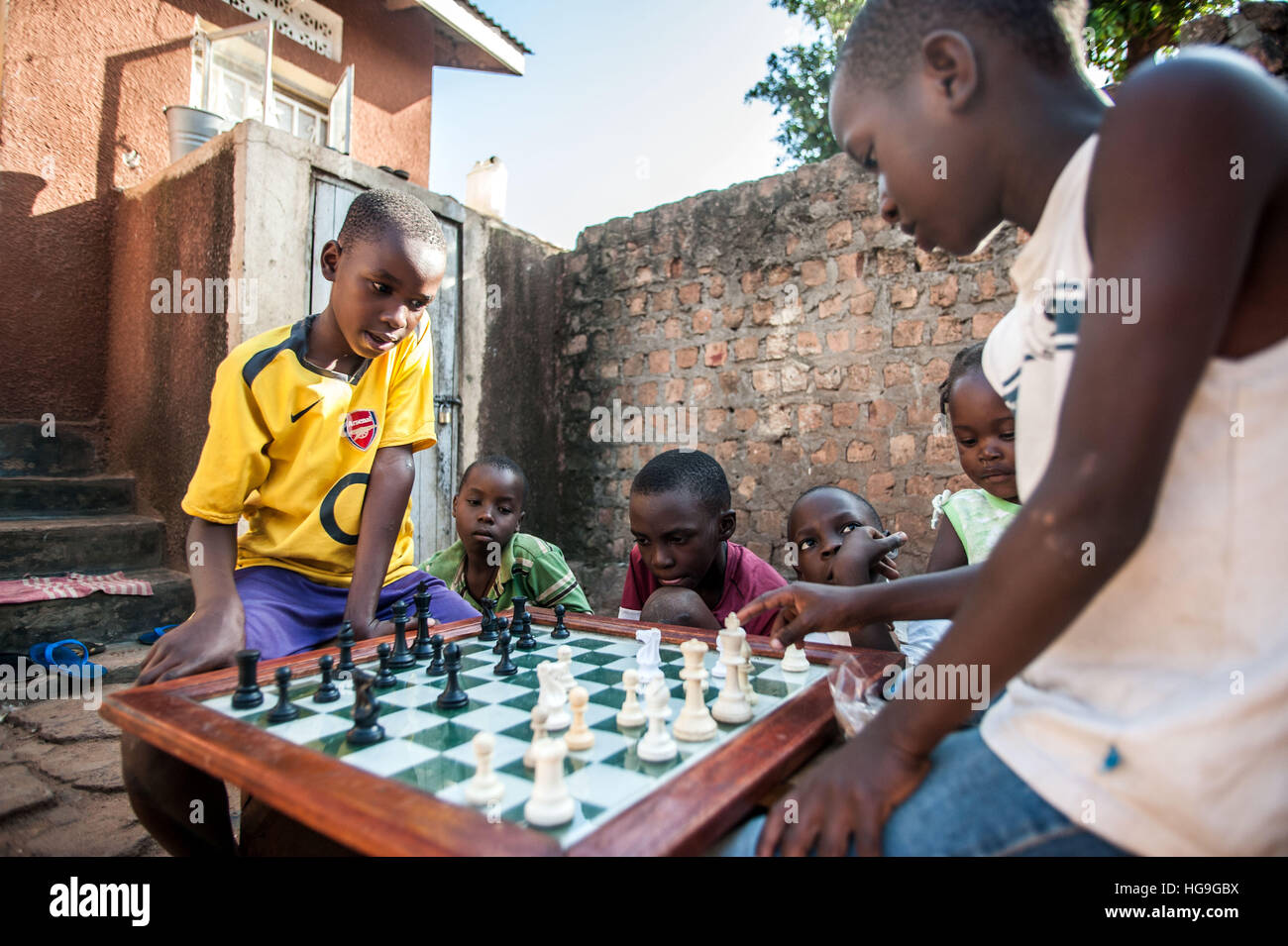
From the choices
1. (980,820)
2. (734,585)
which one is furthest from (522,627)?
(980,820)

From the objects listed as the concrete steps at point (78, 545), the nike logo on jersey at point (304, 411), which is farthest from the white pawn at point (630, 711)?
the concrete steps at point (78, 545)

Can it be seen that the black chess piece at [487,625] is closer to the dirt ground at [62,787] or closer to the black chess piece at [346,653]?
the black chess piece at [346,653]

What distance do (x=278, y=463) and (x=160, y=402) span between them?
3248 millimetres

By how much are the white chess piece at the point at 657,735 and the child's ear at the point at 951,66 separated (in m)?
1.02

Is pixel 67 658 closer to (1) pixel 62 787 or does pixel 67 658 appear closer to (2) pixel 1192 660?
(1) pixel 62 787

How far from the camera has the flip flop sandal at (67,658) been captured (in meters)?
3.86

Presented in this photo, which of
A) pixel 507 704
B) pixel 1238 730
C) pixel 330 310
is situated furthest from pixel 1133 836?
pixel 330 310

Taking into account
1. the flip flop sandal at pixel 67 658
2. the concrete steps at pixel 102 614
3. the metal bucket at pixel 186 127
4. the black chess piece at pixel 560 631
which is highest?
the metal bucket at pixel 186 127

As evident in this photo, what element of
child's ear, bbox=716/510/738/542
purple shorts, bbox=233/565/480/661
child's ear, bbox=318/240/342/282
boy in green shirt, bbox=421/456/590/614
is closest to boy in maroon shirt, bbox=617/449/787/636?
child's ear, bbox=716/510/738/542

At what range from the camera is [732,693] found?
1.38 meters

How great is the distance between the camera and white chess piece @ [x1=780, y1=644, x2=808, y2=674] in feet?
5.47

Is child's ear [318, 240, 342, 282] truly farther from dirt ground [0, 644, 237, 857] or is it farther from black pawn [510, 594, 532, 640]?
dirt ground [0, 644, 237, 857]
